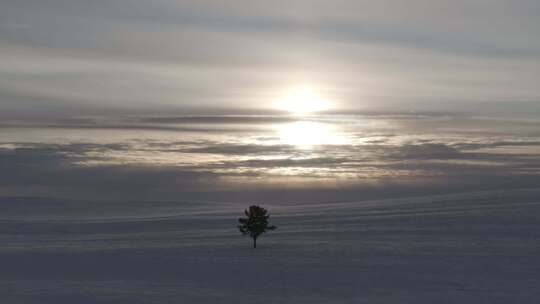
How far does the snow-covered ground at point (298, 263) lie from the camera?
47375mm

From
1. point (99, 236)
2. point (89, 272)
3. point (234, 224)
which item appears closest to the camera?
point (89, 272)

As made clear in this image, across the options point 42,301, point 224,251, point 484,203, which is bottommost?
point 42,301

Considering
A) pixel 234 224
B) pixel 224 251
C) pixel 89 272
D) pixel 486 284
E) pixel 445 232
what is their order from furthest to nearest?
pixel 234 224 → pixel 445 232 → pixel 224 251 → pixel 89 272 → pixel 486 284

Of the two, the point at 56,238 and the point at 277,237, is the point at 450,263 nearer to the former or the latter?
the point at 277,237

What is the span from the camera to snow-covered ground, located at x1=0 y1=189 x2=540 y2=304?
47.4 m

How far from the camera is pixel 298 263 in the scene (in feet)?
199

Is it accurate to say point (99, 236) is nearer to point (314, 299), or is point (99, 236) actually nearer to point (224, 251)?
point (224, 251)

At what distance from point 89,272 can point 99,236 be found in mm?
39950

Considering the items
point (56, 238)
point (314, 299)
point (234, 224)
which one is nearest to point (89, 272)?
point (314, 299)

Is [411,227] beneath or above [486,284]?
A: above

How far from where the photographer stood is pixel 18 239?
94250 mm

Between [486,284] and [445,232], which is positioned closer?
[486,284]

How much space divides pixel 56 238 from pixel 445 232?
49054mm

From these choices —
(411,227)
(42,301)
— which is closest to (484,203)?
(411,227)
